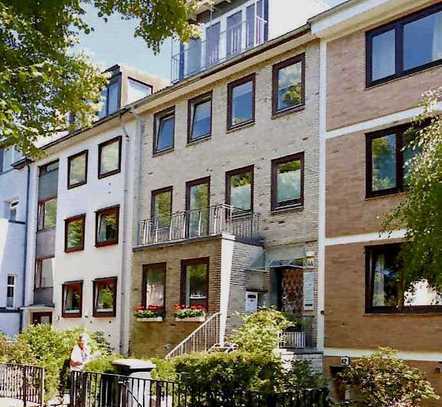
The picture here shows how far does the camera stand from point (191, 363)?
1577 cm

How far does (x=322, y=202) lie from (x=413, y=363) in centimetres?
507

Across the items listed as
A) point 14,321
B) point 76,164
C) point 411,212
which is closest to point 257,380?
point 411,212

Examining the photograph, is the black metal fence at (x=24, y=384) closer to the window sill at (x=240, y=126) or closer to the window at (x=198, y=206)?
the window at (x=198, y=206)

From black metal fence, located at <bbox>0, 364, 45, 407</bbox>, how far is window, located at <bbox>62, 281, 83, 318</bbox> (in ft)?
44.6

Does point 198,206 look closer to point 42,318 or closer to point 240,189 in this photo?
point 240,189

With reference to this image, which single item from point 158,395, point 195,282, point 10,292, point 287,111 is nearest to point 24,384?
point 158,395

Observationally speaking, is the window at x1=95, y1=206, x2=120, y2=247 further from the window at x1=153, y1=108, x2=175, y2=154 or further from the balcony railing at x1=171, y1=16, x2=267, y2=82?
the balcony railing at x1=171, y1=16, x2=267, y2=82

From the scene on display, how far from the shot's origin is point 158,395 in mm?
10180

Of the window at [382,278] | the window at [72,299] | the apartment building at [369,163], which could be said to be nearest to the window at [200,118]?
the apartment building at [369,163]

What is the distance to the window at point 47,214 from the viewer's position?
105 feet

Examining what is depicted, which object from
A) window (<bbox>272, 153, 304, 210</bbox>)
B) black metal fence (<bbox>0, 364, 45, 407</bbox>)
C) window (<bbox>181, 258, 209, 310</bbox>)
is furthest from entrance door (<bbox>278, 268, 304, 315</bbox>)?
black metal fence (<bbox>0, 364, 45, 407</bbox>)

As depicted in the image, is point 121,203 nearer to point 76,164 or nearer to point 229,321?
point 76,164

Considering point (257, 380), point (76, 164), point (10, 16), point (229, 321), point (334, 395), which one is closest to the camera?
point (10, 16)

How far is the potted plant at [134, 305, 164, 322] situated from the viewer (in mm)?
22597
